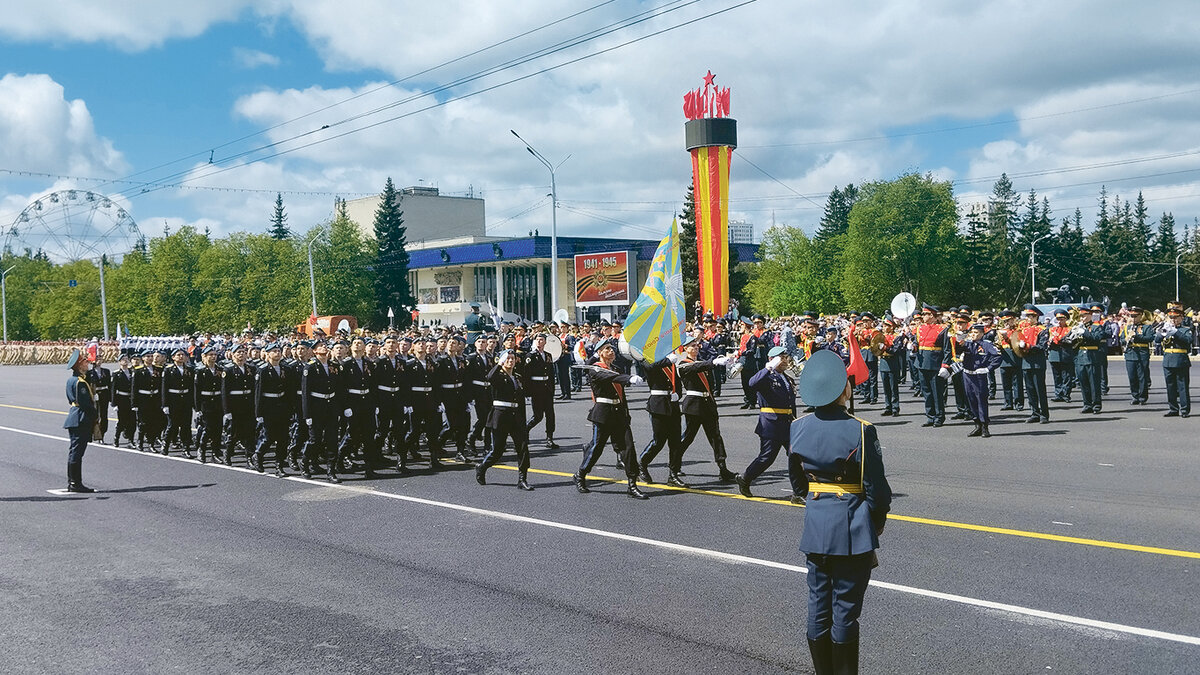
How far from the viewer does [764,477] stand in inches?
450

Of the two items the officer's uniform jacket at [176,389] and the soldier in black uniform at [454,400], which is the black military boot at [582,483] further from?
the officer's uniform jacket at [176,389]

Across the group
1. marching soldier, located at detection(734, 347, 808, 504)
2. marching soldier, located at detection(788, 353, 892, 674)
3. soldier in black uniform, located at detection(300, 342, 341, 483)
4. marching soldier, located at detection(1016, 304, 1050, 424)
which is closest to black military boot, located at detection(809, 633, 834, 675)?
marching soldier, located at detection(788, 353, 892, 674)

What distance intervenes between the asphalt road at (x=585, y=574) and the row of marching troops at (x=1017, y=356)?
2.83 metres

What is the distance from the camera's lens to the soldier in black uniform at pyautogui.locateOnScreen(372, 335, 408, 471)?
13.4 metres

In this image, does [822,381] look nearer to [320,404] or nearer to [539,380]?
[320,404]

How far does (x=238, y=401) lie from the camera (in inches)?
568

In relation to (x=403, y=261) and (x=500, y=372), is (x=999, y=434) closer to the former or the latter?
(x=500, y=372)

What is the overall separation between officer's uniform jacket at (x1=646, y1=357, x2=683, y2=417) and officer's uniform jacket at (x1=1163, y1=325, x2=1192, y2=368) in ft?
A: 32.8

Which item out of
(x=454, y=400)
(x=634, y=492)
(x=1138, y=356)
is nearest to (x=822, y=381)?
(x=634, y=492)

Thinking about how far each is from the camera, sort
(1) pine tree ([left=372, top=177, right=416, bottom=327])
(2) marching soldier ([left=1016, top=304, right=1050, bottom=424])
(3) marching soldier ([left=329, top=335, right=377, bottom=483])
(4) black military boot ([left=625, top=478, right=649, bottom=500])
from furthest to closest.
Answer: (1) pine tree ([left=372, top=177, right=416, bottom=327]), (2) marching soldier ([left=1016, top=304, right=1050, bottom=424]), (3) marching soldier ([left=329, top=335, right=377, bottom=483]), (4) black military boot ([left=625, top=478, right=649, bottom=500])

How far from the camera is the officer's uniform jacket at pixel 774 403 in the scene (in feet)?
32.1

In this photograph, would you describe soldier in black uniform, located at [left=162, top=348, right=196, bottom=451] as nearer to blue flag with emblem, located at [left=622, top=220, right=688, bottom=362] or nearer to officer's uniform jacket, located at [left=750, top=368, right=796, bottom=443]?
blue flag with emblem, located at [left=622, top=220, right=688, bottom=362]

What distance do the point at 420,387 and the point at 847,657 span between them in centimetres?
990

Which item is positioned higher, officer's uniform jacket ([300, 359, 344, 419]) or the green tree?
the green tree
